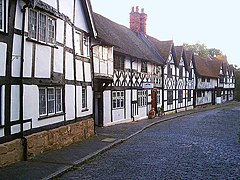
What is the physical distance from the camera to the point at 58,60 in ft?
39.2

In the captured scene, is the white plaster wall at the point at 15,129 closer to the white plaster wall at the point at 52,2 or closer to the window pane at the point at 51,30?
the window pane at the point at 51,30

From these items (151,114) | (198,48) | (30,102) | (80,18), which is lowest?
(151,114)

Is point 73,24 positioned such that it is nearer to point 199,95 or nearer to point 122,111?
point 122,111

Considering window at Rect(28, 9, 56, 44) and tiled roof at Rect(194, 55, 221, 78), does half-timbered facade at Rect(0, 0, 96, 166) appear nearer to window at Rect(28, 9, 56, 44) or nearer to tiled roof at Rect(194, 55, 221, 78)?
window at Rect(28, 9, 56, 44)

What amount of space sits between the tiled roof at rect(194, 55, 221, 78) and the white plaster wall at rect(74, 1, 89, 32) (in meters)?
30.7

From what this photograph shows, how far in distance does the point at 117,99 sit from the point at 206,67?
3381cm

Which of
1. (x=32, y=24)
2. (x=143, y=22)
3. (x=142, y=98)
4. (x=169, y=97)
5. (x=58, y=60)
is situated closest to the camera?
(x=32, y=24)

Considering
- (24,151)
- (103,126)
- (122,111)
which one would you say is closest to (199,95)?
(122,111)

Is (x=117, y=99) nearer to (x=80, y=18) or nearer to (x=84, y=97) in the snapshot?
(x=84, y=97)

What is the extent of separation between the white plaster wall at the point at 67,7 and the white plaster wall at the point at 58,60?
1.73 metres

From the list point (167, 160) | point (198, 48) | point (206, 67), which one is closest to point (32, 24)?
point (167, 160)

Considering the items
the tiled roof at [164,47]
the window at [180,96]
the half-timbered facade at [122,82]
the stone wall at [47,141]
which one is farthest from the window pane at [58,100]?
the window at [180,96]

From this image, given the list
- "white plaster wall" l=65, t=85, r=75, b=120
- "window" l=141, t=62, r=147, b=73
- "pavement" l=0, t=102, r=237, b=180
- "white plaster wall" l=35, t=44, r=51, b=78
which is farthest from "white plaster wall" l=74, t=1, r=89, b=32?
"window" l=141, t=62, r=147, b=73

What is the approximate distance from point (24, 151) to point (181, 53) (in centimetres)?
2921
